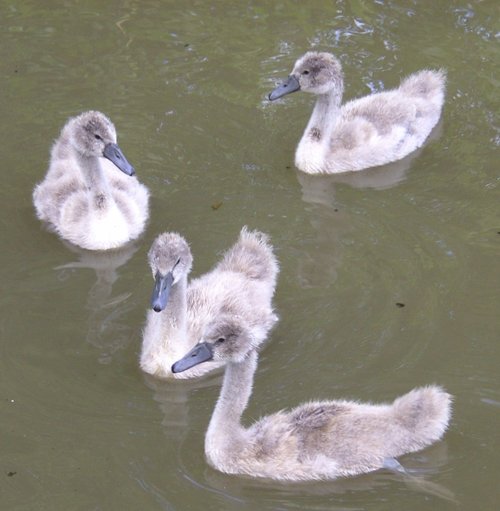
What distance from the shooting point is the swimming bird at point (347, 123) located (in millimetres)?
8867

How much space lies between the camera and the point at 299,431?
237 inches

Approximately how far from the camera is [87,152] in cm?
789

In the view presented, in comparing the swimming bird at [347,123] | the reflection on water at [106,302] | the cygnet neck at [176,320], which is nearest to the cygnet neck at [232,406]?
the cygnet neck at [176,320]

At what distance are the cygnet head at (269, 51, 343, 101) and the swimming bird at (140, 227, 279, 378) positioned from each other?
177cm

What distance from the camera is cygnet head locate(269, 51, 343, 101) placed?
348 inches

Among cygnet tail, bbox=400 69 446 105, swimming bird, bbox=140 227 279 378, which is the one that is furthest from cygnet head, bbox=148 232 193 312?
cygnet tail, bbox=400 69 446 105

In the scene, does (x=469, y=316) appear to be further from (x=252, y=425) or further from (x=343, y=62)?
(x=343, y=62)

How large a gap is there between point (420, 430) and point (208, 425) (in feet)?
3.72

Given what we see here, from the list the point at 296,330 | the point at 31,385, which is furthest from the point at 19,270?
the point at 296,330

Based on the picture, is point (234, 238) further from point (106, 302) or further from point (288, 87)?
point (288, 87)

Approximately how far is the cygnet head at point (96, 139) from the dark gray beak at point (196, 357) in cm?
208

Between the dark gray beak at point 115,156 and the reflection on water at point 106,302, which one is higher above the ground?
the dark gray beak at point 115,156


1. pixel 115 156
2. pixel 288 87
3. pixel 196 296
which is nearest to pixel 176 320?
pixel 196 296

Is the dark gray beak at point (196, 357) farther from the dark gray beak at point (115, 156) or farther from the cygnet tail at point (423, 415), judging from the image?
the dark gray beak at point (115, 156)
